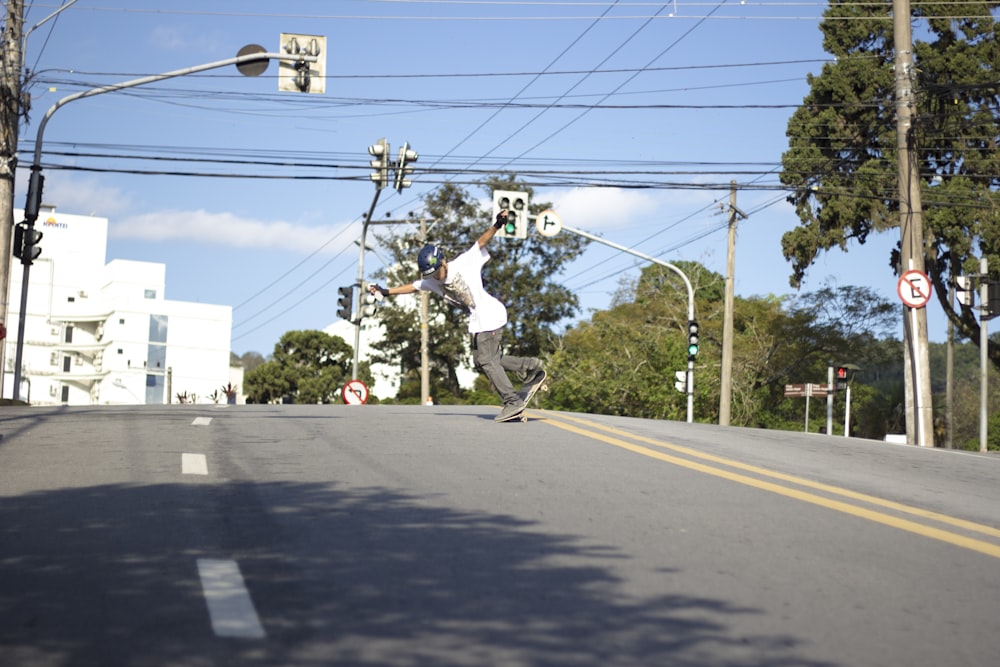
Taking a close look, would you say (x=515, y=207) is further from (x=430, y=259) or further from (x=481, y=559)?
(x=481, y=559)

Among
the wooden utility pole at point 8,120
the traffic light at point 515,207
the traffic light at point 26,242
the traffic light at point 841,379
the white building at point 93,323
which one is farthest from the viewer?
the white building at point 93,323

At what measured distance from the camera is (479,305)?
13.2 meters

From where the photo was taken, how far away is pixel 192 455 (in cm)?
950

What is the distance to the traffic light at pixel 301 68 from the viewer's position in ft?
76.5

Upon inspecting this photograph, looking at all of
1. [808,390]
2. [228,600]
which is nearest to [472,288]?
[228,600]

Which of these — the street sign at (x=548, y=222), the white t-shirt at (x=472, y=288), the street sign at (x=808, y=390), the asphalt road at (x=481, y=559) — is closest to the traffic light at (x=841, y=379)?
the street sign at (x=808, y=390)

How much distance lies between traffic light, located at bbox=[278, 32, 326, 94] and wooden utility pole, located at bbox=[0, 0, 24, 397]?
702 cm

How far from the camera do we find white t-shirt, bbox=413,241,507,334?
512 inches

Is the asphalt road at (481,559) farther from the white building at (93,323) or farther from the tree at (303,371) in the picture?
the white building at (93,323)

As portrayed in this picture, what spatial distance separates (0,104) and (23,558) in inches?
928

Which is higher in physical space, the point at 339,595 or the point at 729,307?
the point at 729,307

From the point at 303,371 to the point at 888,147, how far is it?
45.7 metres

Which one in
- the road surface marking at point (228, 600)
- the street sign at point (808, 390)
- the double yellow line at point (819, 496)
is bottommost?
the road surface marking at point (228, 600)

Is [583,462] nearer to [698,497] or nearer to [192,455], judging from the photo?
[698,497]
